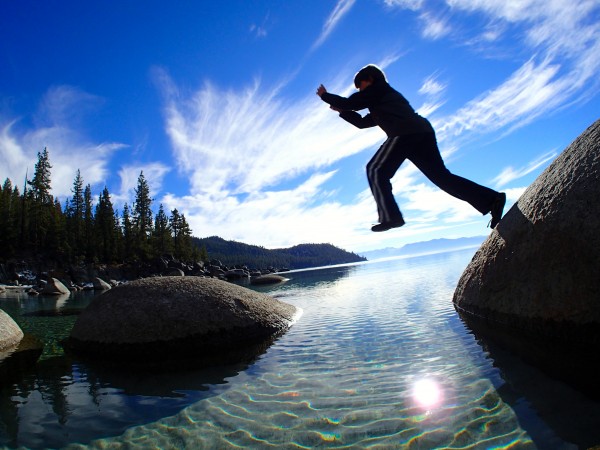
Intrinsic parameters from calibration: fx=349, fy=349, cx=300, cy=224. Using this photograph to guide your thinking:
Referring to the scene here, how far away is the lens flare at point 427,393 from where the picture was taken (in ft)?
10.5

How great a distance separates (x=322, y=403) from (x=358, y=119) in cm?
450

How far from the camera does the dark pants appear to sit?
18.7ft

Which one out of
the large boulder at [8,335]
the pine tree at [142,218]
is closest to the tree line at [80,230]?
the pine tree at [142,218]

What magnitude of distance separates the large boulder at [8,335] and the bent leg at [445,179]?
8827 mm

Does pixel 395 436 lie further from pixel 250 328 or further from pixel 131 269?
pixel 131 269

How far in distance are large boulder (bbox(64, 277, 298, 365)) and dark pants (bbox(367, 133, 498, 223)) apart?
→ 11.3 feet

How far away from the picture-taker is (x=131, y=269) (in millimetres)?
83312

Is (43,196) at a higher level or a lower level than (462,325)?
higher

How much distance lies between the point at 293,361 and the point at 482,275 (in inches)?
148

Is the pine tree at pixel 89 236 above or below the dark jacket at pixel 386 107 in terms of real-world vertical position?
above

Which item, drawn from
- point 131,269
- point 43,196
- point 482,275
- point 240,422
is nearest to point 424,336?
point 482,275

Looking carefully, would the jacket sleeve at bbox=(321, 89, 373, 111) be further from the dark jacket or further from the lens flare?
the lens flare

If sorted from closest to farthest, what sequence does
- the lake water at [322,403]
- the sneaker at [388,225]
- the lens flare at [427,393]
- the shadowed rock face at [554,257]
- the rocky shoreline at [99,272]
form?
the lake water at [322,403] → the lens flare at [427,393] → the shadowed rock face at [554,257] → the sneaker at [388,225] → the rocky shoreline at [99,272]

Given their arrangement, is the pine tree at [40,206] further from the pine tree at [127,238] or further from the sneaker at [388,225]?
the sneaker at [388,225]
